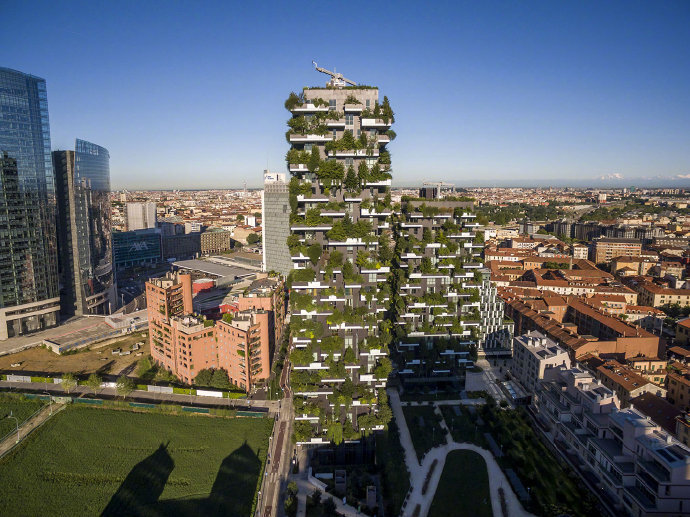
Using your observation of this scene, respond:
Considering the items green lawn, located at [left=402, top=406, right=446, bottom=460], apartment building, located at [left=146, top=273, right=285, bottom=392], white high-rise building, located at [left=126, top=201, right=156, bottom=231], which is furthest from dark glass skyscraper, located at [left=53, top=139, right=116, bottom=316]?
green lawn, located at [left=402, top=406, right=446, bottom=460]

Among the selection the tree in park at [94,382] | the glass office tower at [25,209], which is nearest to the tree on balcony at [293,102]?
the tree in park at [94,382]

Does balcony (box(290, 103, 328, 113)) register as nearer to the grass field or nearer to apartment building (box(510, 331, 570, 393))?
the grass field

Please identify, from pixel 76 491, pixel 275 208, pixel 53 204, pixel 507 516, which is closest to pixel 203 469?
pixel 76 491

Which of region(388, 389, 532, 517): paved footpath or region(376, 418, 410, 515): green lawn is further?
region(376, 418, 410, 515): green lawn

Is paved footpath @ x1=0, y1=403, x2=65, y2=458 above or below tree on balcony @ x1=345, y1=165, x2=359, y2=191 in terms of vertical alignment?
below

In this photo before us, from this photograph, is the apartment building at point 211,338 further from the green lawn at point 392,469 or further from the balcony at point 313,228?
the balcony at point 313,228
